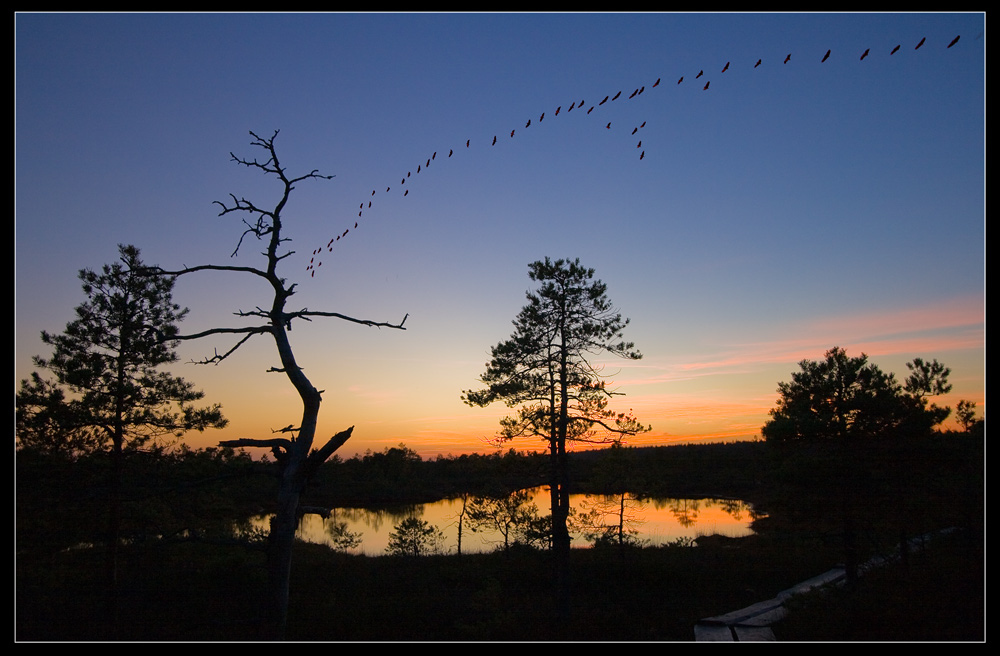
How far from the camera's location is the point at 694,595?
2394 cm

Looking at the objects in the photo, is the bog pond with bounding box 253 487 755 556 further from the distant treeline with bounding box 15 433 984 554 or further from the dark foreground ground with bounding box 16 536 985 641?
the distant treeline with bounding box 15 433 984 554

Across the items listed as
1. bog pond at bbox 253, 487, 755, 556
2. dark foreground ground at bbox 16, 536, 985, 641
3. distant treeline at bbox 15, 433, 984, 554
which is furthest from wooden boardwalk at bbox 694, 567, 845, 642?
bog pond at bbox 253, 487, 755, 556

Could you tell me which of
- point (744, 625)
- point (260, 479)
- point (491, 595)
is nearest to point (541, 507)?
point (491, 595)

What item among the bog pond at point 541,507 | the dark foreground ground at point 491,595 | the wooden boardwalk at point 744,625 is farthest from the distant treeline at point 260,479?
the bog pond at point 541,507

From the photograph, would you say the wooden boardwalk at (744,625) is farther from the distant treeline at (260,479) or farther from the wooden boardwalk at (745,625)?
the distant treeline at (260,479)

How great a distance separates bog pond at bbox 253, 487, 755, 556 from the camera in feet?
133

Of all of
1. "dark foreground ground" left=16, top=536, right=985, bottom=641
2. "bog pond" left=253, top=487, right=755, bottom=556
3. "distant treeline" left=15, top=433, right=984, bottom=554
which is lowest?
"bog pond" left=253, top=487, right=755, bottom=556

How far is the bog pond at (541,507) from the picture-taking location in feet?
133

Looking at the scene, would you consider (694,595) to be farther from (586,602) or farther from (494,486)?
(494,486)

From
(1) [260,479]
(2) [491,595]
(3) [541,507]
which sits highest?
(1) [260,479]

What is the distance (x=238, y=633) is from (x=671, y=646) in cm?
1559

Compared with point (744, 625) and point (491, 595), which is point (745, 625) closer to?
point (744, 625)

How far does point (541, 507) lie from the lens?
33719 mm

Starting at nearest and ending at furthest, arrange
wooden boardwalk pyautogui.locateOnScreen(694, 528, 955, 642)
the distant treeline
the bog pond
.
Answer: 1. the distant treeline
2. wooden boardwalk pyautogui.locateOnScreen(694, 528, 955, 642)
3. the bog pond
